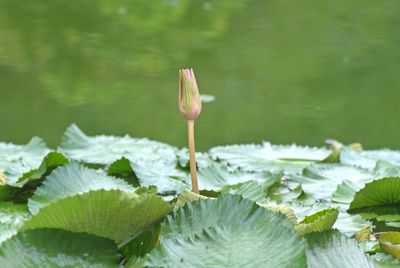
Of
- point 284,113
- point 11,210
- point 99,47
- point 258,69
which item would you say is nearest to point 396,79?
point 258,69

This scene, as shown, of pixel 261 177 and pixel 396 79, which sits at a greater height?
pixel 261 177

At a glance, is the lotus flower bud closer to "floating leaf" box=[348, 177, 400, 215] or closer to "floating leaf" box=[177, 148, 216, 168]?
"floating leaf" box=[348, 177, 400, 215]

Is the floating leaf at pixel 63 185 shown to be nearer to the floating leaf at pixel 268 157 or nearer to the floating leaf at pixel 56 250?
the floating leaf at pixel 56 250

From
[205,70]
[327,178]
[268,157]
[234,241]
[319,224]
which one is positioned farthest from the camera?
[205,70]

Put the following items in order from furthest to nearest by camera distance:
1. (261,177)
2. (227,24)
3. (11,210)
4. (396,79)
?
(227,24) < (396,79) < (261,177) < (11,210)

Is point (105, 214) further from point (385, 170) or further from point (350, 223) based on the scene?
point (385, 170)

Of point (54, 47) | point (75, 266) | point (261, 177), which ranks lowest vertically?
point (54, 47)

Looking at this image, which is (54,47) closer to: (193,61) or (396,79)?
(193,61)

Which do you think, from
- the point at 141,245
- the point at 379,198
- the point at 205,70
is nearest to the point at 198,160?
the point at 379,198
